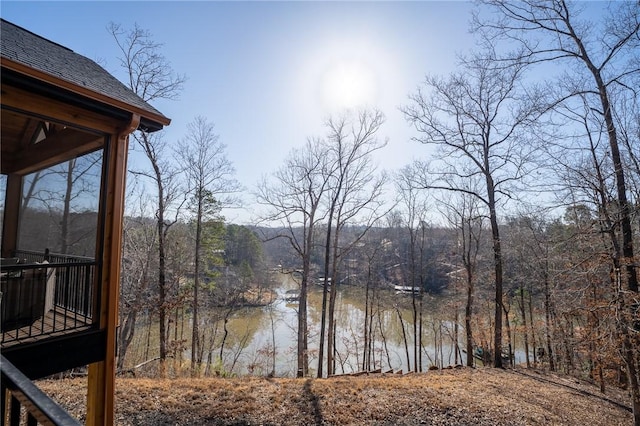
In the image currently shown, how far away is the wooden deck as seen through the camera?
288 cm

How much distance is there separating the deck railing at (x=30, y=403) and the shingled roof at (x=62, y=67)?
278cm

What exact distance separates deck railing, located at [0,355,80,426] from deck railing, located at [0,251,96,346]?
226 cm

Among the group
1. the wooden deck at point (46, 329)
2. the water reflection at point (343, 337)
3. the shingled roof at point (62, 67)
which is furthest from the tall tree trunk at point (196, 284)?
the shingled roof at point (62, 67)

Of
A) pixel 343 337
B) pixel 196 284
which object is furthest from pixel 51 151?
pixel 343 337

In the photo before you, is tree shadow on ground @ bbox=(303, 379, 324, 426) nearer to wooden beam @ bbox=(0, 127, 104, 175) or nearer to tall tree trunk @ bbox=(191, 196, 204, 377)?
wooden beam @ bbox=(0, 127, 104, 175)

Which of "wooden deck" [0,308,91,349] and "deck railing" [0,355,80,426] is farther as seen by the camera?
"wooden deck" [0,308,91,349]

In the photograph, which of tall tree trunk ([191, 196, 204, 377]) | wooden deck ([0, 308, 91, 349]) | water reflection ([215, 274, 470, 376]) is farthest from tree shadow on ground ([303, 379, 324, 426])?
water reflection ([215, 274, 470, 376])

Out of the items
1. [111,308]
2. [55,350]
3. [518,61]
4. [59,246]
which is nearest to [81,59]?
[59,246]

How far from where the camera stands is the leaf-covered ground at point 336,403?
497cm

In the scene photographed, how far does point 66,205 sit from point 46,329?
1664mm

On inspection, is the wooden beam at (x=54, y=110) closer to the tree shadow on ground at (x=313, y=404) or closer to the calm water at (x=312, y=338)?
the tree shadow on ground at (x=313, y=404)

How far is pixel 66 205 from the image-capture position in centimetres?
405

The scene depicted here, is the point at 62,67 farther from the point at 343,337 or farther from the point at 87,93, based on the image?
the point at 343,337

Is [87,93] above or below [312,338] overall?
above
